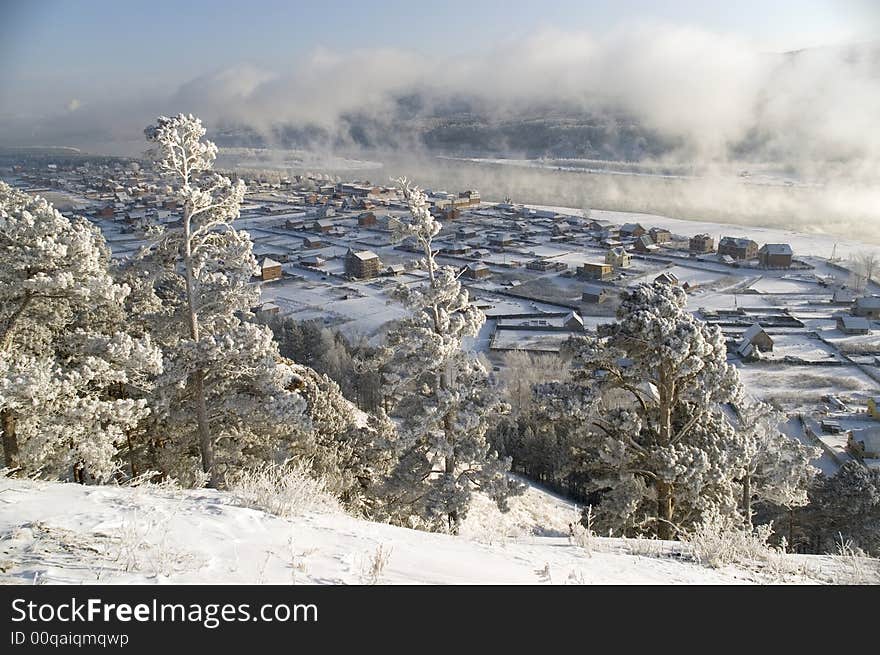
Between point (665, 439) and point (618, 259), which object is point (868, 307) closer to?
point (618, 259)

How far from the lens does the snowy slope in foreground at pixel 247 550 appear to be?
12.8 ft

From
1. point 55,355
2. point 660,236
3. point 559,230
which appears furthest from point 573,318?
point 559,230

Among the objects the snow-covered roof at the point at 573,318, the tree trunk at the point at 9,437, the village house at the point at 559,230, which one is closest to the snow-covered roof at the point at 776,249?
the village house at the point at 559,230

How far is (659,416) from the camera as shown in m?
10.1

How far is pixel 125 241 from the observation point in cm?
5744

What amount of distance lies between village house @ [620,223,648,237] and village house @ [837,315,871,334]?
24.6 meters

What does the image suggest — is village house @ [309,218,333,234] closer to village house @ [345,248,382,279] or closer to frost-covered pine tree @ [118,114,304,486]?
village house @ [345,248,382,279]

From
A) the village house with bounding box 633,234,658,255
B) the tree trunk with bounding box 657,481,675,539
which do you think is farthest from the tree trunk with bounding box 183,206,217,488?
Result: the village house with bounding box 633,234,658,255

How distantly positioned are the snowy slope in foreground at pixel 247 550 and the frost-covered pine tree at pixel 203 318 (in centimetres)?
376

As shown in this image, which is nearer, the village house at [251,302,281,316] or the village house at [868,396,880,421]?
the village house at [868,396,880,421]

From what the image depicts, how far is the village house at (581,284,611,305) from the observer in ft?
127
